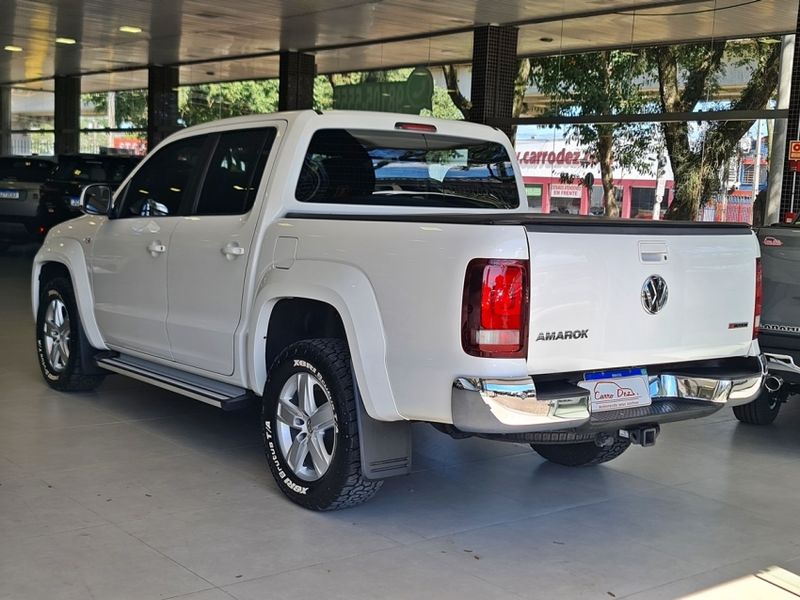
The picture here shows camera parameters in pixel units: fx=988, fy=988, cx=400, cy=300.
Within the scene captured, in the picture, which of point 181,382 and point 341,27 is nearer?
point 181,382

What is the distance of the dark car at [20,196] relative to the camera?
17.1 metres

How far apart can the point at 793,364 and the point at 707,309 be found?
185cm

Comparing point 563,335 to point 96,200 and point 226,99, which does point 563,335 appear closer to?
point 96,200

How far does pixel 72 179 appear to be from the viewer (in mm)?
16234

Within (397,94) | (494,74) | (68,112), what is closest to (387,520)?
(494,74)

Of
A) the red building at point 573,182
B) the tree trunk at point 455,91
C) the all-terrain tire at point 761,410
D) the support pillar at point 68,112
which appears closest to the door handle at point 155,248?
the all-terrain tire at point 761,410

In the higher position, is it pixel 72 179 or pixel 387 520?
pixel 72 179

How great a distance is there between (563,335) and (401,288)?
2.28 ft

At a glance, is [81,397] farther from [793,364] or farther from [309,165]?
[793,364]

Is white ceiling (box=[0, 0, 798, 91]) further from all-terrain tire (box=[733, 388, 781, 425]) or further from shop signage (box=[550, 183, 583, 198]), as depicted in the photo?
all-terrain tire (box=[733, 388, 781, 425])

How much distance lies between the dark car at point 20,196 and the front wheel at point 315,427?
13.3m

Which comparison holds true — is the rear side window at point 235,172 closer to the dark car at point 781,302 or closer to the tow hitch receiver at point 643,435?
the tow hitch receiver at point 643,435

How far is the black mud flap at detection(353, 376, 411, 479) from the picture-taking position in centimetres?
438

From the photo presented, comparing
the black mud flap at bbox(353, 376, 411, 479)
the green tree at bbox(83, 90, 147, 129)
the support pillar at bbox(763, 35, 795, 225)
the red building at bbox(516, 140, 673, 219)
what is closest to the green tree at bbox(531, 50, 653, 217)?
the red building at bbox(516, 140, 673, 219)
